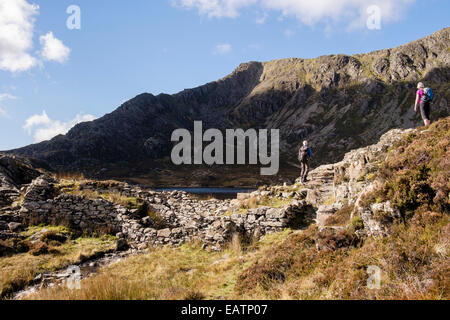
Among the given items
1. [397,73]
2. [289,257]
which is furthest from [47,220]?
[397,73]

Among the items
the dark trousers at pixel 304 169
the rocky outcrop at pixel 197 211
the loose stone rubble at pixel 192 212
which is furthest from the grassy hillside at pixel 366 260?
the dark trousers at pixel 304 169

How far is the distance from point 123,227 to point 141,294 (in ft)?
42.8

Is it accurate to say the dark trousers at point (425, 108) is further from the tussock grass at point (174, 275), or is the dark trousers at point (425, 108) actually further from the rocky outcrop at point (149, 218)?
the tussock grass at point (174, 275)

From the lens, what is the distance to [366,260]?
6602 millimetres

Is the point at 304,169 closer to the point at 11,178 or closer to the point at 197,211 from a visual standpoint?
the point at 197,211

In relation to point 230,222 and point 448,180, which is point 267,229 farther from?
point 448,180

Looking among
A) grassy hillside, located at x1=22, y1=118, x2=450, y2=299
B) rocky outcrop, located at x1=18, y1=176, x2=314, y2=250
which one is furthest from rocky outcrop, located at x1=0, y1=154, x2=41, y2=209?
grassy hillside, located at x1=22, y1=118, x2=450, y2=299

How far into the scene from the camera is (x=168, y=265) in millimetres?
12750

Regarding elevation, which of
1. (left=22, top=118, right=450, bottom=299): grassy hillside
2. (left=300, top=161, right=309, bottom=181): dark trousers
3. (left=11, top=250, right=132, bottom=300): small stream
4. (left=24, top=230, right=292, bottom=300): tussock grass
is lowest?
(left=11, top=250, right=132, bottom=300): small stream

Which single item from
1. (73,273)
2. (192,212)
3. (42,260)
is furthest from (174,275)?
(192,212)

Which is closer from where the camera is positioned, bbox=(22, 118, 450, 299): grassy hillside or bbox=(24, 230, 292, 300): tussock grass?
bbox=(22, 118, 450, 299): grassy hillside

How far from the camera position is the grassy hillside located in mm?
5680

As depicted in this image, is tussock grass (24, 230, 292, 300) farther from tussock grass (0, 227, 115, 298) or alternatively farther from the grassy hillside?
tussock grass (0, 227, 115, 298)
